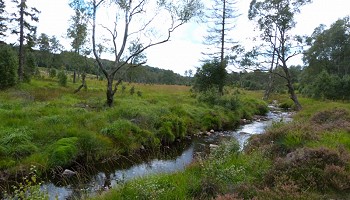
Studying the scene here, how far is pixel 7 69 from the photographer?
22.0 meters

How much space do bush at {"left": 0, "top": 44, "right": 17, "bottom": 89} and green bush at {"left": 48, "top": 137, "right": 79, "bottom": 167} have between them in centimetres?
1549

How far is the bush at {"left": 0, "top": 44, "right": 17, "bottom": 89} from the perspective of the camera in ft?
70.7

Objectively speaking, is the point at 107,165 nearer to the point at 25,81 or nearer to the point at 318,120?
the point at 318,120

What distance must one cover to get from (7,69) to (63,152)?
16.9m

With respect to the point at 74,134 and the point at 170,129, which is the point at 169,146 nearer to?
the point at 170,129

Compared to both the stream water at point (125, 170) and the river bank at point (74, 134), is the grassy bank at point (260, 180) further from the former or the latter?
the river bank at point (74, 134)

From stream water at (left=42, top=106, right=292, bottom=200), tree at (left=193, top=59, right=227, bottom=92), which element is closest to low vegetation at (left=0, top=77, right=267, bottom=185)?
stream water at (left=42, top=106, right=292, bottom=200)

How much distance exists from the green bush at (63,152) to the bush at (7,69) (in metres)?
15.5

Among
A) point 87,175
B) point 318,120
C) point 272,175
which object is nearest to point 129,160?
point 87,175

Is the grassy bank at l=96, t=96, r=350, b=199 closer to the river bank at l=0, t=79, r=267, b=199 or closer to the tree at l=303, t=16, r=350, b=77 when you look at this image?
the river bank at l=0, t=79, r=267, b=199

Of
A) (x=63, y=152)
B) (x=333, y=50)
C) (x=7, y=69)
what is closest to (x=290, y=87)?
(x=63, y=152)

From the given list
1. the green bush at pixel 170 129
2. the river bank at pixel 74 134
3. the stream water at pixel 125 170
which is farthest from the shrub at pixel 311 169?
the green bush at pixel 170 129

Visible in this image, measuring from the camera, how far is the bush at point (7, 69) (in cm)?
2156

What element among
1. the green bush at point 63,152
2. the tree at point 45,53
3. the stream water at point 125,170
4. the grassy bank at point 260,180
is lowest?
the stream water at point 125,170
